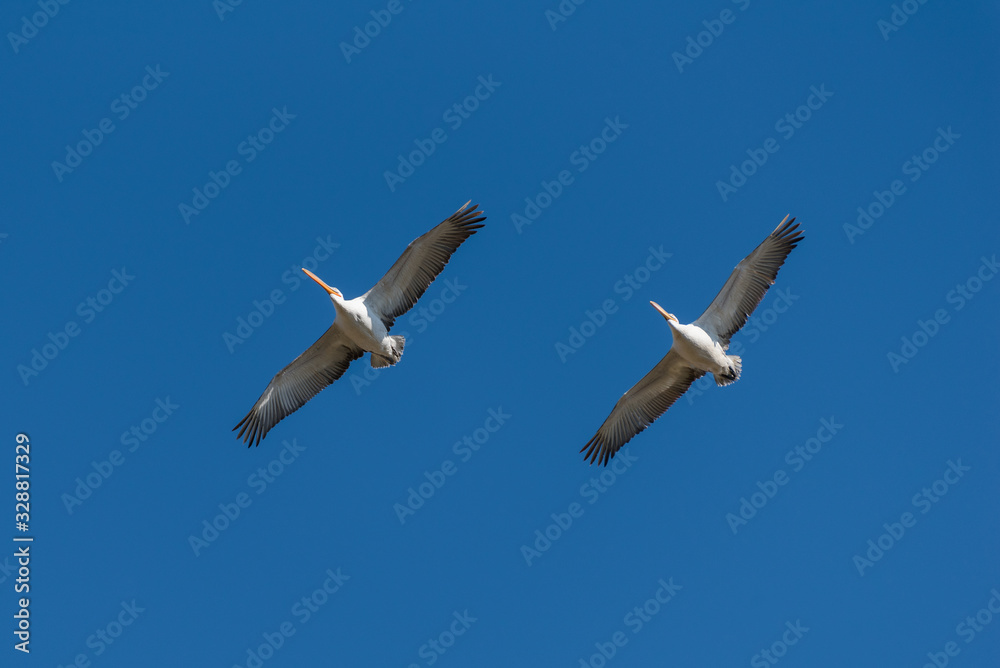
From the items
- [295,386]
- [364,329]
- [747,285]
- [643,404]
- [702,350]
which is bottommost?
[295,386]

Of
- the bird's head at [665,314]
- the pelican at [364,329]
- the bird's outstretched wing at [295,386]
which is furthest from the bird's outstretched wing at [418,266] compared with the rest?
the bird's head at [665,314]

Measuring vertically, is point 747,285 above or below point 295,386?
above

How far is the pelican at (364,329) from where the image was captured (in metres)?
16.4

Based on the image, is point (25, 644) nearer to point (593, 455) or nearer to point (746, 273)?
point (593, 455)

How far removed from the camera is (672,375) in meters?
Answer: 17.8

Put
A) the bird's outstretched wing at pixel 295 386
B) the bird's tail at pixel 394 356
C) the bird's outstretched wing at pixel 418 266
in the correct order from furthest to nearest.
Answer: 1. the bird's outstretched wing at pixel 295 386
2. the bird's tail at pixel 394 356
3. the bird's outstretched wing at pixel 418 266

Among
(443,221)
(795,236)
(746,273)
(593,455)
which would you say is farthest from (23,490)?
(795,236)

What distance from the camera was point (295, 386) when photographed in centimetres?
1773

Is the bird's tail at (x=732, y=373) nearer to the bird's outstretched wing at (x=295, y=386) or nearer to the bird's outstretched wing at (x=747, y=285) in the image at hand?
the bird's outstretched wing at (x=747, y=285)

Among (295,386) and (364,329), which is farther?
(295,386)

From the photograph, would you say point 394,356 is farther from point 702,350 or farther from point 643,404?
point 702,350

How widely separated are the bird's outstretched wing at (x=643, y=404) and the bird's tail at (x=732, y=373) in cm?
39

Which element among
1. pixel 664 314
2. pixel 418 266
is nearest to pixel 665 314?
pixel 664 314

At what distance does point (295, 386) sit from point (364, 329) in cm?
199
